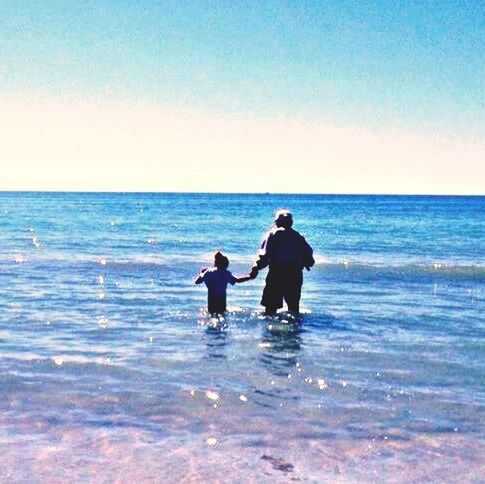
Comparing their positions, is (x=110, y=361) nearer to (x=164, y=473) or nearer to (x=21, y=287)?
(x=164, y=473)

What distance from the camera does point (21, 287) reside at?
1670 centimetres

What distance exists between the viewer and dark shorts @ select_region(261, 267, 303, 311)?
480 inches

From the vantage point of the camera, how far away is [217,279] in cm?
1227

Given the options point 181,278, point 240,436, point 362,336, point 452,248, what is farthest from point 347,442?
point 452,248

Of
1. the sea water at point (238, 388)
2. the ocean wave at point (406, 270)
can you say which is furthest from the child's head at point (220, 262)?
the ocean wave at point (406, 270)

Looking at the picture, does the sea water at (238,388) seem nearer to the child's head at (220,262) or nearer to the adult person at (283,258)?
the adult person at (283,258)

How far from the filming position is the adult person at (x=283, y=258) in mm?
12031

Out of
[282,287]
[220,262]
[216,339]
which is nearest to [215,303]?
[220,262]

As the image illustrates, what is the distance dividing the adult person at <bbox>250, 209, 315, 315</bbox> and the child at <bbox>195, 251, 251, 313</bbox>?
1.63ft

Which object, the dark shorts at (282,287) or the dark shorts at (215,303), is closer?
the dark shorts at (282,287)

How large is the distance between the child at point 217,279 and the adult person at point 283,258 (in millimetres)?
495

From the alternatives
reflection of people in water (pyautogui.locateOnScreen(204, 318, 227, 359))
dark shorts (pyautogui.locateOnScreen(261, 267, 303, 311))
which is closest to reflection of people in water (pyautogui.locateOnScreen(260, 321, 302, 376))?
reflection of people in water (pyautogui.locateOnScreen(204, 318, 227, 359))

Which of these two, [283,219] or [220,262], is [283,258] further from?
[220,262]

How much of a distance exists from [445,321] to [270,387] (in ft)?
20.0
